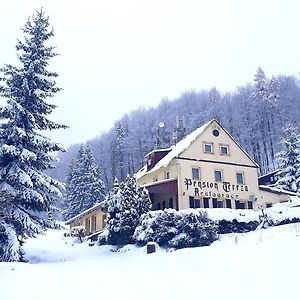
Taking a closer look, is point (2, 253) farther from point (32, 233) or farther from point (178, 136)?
point (178, 136)

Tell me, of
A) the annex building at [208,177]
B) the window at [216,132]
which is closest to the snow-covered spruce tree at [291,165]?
the annex building at [208,177]

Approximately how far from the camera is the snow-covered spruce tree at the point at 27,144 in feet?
67.8

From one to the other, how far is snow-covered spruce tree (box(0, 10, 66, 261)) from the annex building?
1479cm

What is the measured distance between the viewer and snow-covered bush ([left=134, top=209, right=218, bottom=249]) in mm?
23859

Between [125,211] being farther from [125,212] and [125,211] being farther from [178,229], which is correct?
[178,229]

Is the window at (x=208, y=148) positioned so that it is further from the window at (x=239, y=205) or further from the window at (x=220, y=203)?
the window at (x=239, y=205)

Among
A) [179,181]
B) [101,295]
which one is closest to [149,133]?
[179,181]

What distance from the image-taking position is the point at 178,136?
51906 millimetres

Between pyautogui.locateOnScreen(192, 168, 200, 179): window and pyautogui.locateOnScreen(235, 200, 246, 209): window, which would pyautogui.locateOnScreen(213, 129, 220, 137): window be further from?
pyautogui.locateOnScreen(235, 200, 246, 209): window

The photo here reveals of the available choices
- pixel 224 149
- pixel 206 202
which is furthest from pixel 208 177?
pixel 224 149

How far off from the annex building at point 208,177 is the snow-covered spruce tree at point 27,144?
1479 centimetres

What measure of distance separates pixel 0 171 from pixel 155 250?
31.4ft

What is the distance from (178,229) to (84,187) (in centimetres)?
4016

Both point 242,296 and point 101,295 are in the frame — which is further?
point 101,295
